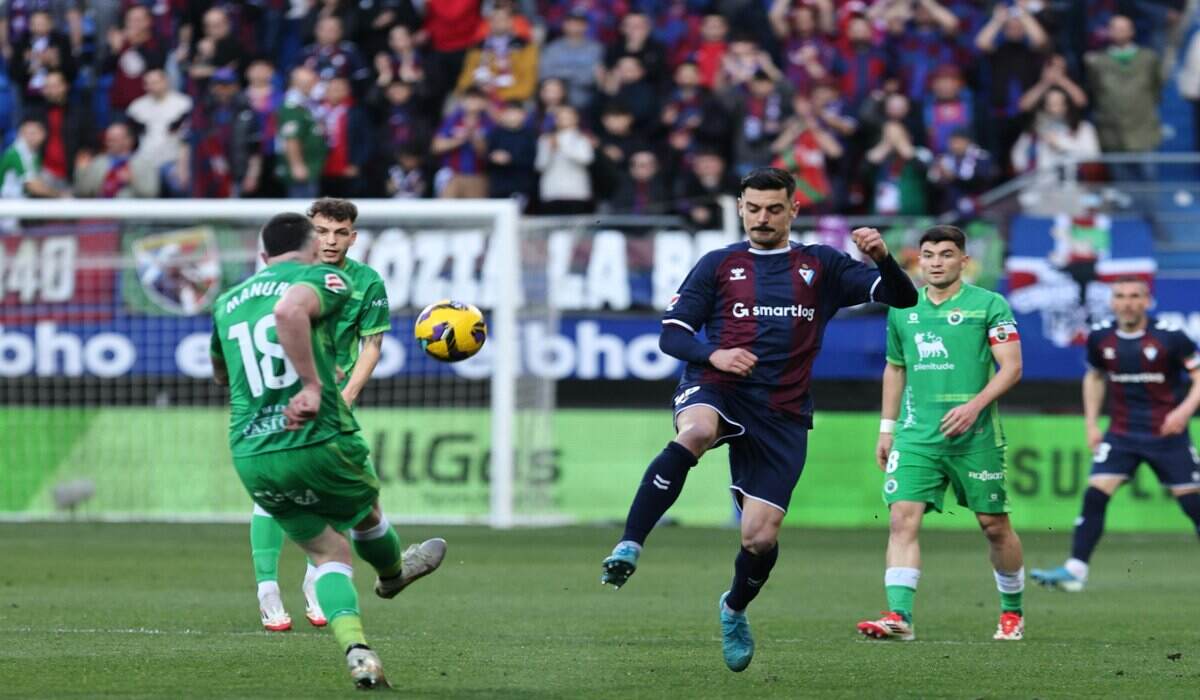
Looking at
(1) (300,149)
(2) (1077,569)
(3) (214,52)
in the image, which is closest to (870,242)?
(2) (1077,569)

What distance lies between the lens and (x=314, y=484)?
7465mm

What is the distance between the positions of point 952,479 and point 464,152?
445 inches

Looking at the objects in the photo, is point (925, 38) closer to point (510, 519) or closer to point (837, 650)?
point (510, 519)

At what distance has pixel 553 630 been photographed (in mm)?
10469

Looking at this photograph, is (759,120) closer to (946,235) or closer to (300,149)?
(300,149)

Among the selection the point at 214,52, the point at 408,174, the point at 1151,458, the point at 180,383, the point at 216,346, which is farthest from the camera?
the point at 214,52

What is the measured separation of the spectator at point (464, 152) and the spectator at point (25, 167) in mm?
4115

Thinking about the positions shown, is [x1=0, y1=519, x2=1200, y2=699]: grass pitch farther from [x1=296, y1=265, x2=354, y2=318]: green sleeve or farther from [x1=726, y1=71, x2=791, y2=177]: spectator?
[x1=726, y1=71, x2=791, y2=177]: spectator

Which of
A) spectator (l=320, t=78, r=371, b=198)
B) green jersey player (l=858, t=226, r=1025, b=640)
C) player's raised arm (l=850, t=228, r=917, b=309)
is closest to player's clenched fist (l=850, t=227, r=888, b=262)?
player's raised arm (l=850, t=228, r=917, b=309)

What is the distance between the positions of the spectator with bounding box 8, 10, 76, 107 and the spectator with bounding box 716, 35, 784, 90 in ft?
23.8

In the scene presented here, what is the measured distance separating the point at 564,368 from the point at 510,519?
172 cm

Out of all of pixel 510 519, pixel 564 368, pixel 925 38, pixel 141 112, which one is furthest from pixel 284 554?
pixel 925 38

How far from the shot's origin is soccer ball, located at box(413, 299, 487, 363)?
A: 9.60m

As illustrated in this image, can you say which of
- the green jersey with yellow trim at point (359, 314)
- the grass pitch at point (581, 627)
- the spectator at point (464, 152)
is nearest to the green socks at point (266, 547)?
the grass pitch at point (581, 627)
